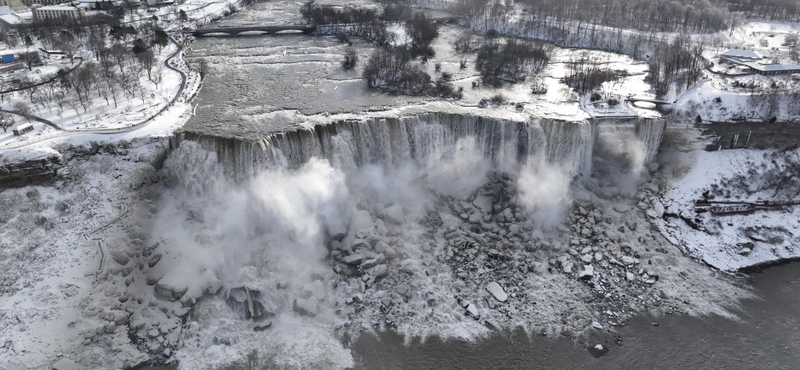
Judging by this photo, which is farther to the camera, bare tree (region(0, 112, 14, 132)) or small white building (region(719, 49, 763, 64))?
small white building (region(719, 49, 763, 64))

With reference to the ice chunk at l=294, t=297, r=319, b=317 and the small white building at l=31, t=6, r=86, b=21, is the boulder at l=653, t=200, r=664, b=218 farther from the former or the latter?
the small white building at l=31, t=6, r=86, b=21

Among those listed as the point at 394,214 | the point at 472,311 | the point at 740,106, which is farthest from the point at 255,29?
the point at 740,106

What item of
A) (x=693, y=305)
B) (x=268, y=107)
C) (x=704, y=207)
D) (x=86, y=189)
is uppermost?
(x=268, y=107)

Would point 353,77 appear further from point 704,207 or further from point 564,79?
point 704,207

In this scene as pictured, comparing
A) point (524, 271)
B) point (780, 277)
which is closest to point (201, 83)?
point (524, 271)

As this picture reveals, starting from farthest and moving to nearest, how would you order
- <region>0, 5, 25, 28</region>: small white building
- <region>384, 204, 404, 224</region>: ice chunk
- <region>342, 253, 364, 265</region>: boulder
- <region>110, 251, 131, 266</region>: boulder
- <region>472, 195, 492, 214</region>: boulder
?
1. <region>0, 5, 25, 28</region>: small white building
2. <region>472, 195, 492, 214</region>: boulder
3. <region>384, 204, 404, 224</region>: ice chunk
4. <region>342, 253, 364, 265</region>: boulder
5. <region>110, 251, 131, 266</region>: boulder

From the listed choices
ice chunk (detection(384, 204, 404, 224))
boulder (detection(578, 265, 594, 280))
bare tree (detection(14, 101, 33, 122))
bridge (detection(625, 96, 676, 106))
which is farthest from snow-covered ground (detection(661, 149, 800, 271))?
bare tree (detection(14, 101, 33, 122))

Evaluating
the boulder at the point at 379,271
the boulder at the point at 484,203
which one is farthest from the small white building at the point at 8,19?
the boulder at the point at 484,203
